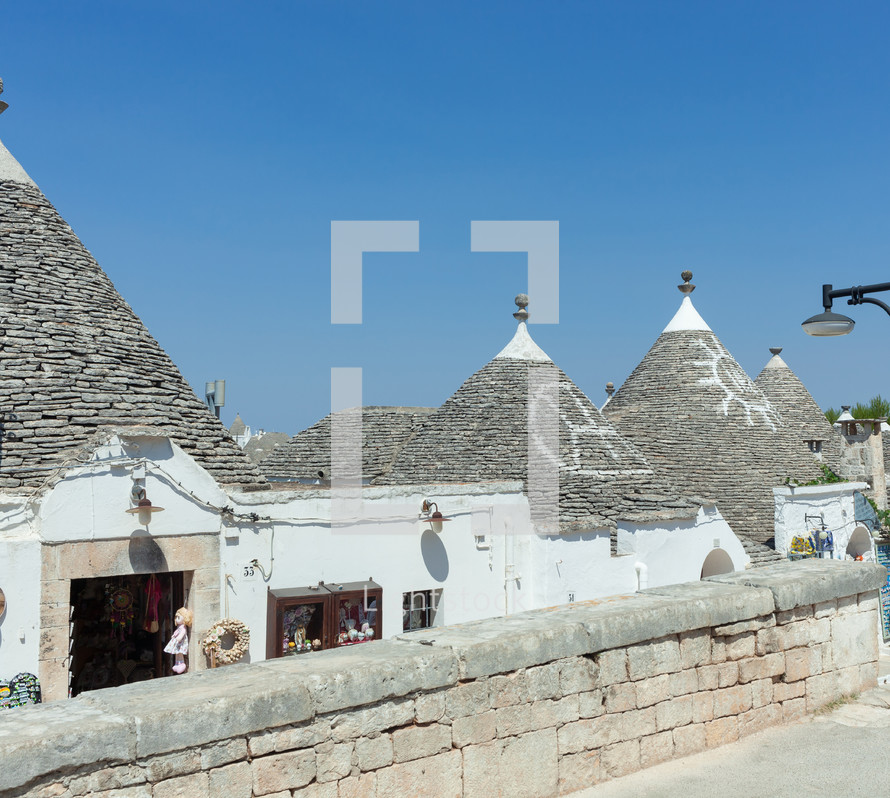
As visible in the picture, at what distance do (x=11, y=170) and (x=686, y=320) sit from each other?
14237mm

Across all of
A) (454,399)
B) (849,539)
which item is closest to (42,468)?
(454,399)

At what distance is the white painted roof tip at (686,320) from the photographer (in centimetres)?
1978

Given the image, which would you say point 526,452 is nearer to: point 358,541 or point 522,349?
point 522,349

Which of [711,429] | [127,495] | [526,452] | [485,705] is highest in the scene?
[711,429]

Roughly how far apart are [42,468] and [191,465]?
4.77 feet

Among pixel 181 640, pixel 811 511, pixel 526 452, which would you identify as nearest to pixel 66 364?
pixel 181 640

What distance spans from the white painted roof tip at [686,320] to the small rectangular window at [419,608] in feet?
36.5

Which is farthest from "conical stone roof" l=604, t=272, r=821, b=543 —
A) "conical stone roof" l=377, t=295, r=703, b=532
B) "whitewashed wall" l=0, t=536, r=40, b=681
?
"whitewashed wall" l=0, t=536, r=40, b=681

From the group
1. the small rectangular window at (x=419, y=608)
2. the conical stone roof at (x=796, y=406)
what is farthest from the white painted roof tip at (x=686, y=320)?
the small rectangular window at (x=419, y=608)

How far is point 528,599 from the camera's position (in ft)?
38.5

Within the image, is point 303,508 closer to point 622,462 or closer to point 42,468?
point 42,468

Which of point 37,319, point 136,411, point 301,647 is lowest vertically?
point 301,647

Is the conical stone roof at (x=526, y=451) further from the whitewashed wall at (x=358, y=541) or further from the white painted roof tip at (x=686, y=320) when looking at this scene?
the white painted roof tip at (x=686, y=320)

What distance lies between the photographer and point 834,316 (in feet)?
22.9
